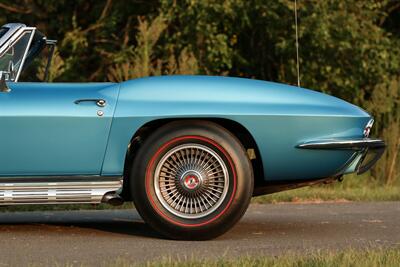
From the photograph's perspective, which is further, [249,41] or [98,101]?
[249,41]

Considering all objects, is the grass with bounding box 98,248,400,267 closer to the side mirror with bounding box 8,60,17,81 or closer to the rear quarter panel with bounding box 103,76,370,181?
the rear quarter panel with bounding box 103,76,370,181

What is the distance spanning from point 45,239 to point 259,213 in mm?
2943

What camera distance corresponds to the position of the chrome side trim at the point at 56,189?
7.86 metres

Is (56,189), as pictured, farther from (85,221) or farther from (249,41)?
(249,41)

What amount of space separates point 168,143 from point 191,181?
1.03ft

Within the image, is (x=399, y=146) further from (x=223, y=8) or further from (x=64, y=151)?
(x=64, y=151)

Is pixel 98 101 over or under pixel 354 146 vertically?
over

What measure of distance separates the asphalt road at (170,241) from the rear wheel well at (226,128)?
0.44 m

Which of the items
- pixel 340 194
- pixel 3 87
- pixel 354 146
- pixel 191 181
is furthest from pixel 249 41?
pixel 3 87

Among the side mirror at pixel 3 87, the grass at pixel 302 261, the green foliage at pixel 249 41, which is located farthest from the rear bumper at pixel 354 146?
the green foliage at pixel 249 41

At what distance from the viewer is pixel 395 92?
52.0 feet

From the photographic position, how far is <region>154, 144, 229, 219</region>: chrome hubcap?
798cm

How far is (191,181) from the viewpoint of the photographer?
26.3 ft

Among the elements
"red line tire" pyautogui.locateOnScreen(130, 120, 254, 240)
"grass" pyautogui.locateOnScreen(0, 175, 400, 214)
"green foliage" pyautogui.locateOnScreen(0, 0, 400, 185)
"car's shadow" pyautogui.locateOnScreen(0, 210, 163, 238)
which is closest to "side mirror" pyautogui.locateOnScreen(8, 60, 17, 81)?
"red line tire" pyautogui.locateOnScreen(130, 120, 254, 240)
